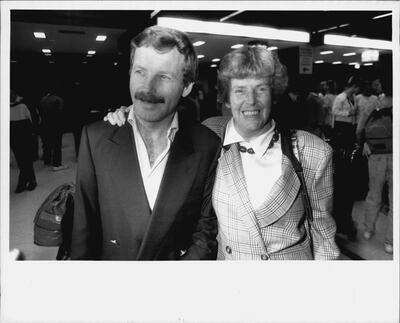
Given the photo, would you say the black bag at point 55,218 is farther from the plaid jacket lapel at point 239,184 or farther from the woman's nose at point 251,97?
the woman's nose at point 251,97

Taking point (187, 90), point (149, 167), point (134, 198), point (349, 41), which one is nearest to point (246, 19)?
point (349, 41)

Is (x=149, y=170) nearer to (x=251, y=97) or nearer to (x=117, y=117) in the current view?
(x=117, y=117)

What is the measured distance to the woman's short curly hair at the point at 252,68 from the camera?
1550 mm

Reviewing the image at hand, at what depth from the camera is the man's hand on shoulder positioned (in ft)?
5.36

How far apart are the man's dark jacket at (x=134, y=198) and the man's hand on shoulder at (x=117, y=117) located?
0.03 meters

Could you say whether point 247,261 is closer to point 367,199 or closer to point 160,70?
point 160,70

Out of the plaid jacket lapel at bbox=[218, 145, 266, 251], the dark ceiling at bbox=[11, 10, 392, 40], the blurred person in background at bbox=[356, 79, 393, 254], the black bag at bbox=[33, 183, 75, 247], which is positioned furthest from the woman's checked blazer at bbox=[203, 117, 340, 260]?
the blurred person in background at bbox=[356, 79, 393, 254]

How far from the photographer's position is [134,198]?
5.39 feet
